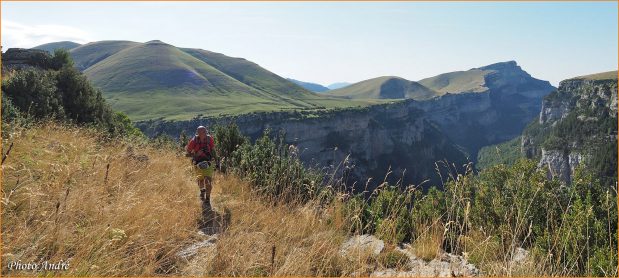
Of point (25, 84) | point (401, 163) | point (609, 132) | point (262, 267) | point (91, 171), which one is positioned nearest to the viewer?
point (262, 267)

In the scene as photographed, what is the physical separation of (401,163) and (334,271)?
608 feet

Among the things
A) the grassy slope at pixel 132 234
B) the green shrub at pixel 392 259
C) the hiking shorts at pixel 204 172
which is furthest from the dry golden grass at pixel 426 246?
the hiking shorts at pixel 204 172

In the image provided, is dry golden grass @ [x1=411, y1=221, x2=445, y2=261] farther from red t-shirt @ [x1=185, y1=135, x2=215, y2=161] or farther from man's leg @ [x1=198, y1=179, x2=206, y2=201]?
red t-shirt @ [x1=185, y1=135, x2=215, y2=161]

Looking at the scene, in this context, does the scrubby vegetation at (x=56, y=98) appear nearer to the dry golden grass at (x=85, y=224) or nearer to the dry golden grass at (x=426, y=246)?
the dry golden grass at (x=85, y=224)

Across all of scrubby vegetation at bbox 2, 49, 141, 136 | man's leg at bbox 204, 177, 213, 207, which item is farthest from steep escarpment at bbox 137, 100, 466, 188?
man's leg at bbox 204, 177, 213, 207

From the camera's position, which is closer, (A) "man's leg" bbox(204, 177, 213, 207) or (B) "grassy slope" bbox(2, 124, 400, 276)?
(B) "grassy slope" bbox(2, 124, 400, 276)

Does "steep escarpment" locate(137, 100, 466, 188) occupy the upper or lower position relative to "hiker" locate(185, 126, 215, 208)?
lower

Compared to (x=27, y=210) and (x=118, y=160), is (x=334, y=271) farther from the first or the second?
(x=118, y=160)

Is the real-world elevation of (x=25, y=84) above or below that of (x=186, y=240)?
above

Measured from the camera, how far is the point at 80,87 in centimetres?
2142

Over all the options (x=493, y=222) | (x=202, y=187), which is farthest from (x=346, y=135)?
(x=493, y=222)

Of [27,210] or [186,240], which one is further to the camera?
[186,240]

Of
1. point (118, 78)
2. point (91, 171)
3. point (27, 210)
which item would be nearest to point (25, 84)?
point (91, 171)

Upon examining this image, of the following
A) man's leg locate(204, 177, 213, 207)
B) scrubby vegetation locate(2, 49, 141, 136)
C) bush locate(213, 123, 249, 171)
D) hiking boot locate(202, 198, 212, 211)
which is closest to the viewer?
hiking boot locate(202, 198, 212, 211)
